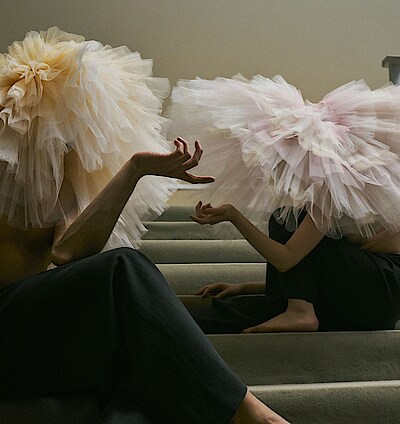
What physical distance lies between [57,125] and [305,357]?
668 mm

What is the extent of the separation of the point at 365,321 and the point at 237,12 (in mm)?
2222

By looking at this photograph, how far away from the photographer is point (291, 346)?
5.26 feet

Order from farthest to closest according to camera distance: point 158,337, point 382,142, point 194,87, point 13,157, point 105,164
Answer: point 194,87, point 382,142, point 105,164, point 13,157, point 158,337

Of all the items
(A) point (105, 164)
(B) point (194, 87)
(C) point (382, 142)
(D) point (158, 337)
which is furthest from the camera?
(B) point (194, 87)

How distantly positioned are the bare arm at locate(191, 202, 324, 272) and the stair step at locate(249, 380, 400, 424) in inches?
11.4

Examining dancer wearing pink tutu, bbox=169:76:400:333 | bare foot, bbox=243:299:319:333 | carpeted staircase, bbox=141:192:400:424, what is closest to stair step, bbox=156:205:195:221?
carpeted staircase, bbox=141:192:400:424

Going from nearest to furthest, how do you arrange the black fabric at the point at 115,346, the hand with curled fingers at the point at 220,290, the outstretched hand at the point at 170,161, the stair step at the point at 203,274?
the black fabric at the point at 115,346, the outstretched hand at the point at 170,161, the hand with curled fingers at the point at 220,290, the stair step at the point at 203,274

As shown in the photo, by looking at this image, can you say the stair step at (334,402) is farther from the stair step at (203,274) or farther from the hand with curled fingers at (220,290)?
the stair step at (203,274)

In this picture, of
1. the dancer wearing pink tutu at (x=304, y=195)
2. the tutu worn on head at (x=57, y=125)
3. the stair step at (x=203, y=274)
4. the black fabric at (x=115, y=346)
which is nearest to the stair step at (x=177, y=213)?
the stair step at (x=203, y=274)

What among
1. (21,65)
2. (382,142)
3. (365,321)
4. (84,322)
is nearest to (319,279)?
(365,321)

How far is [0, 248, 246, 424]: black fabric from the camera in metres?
1.22

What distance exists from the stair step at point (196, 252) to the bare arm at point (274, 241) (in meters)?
0.58

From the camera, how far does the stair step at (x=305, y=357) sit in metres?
1.58

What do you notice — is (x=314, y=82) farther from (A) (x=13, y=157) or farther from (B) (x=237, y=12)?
(A) (x=13, y=157)
